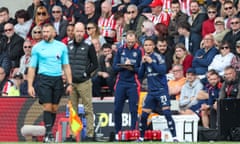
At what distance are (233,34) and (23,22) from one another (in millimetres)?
6877

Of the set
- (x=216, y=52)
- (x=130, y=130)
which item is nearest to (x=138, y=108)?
(x=130, y=130)

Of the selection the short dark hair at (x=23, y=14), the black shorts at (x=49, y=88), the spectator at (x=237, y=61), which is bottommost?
the black shorts at (x=49, y=88)

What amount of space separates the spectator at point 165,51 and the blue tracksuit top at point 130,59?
8.00 feet

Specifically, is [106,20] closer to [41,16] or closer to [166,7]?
[166,7]

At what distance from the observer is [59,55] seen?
20.4 meters

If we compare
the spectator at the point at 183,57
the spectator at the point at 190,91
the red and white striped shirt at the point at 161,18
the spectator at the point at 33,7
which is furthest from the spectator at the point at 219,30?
the spectator at the point at 33,7

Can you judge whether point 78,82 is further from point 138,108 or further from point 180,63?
point 180,63

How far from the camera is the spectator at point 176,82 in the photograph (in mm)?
23562

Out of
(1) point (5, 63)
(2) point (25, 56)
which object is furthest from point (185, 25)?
(1) point (5, 63)

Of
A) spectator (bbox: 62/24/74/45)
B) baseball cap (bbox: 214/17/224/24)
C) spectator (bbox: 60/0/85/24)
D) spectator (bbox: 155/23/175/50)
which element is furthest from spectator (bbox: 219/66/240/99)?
spectator (bbox: 60/0/85/24)

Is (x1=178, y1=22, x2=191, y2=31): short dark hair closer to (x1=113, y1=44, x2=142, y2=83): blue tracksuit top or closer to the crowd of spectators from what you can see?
the crowd of spectators

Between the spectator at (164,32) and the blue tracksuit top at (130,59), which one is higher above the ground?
the spectator at (164,32)

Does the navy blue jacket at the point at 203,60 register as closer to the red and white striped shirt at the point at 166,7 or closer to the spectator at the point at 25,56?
the red and white striped shirt at the point at 166,7

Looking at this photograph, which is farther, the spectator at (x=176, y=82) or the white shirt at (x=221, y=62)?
the spectator at (x=176, y=82)
